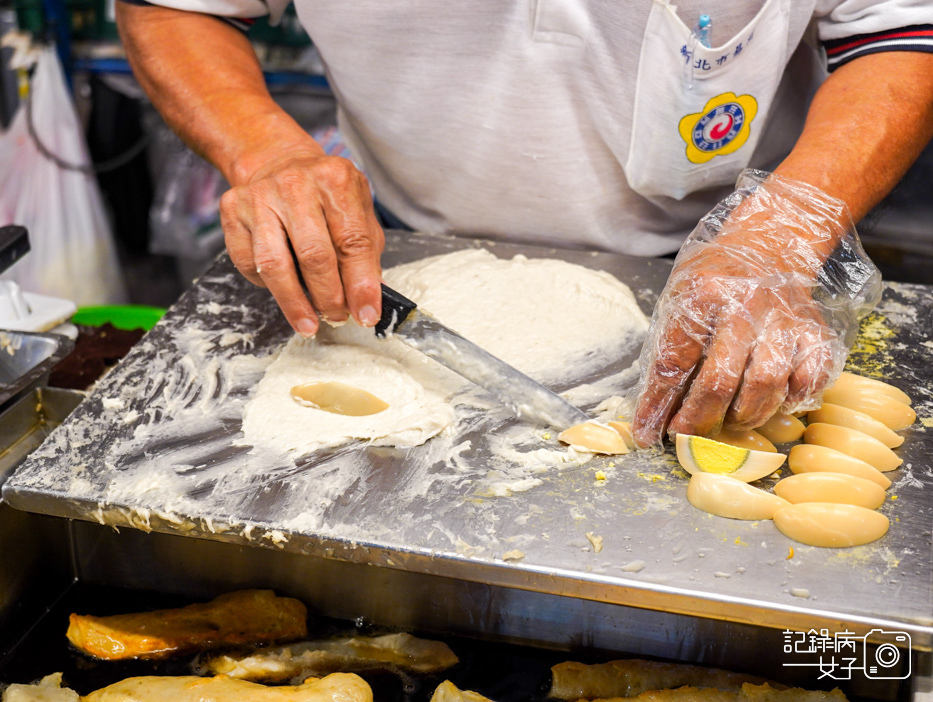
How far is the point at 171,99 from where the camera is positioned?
177cm

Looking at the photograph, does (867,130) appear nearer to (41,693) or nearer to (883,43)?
(883,43)

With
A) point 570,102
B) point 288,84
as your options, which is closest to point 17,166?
point 288,84

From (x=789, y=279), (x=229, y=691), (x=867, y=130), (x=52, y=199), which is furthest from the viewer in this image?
(x=52, y=199)

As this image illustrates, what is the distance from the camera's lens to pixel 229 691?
116cm

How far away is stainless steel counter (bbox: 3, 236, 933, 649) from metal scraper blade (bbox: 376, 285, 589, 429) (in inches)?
1.8

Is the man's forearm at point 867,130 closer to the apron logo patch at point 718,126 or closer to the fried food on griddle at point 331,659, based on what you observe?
the apron logo patch at point 718,126

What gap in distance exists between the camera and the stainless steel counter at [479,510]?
104 cm

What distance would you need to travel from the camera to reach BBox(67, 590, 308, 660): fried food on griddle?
1281 mm

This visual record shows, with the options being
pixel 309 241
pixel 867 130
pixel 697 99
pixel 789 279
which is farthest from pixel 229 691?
pixel 867 130

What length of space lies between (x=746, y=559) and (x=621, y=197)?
97cm

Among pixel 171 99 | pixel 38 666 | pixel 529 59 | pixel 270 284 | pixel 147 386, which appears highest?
pixel 529 59

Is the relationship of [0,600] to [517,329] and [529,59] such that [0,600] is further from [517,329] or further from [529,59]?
[529,59]

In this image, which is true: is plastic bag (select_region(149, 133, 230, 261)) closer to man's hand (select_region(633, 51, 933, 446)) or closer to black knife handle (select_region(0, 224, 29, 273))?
black knife handle (select_region(0, 224, 29, 273))

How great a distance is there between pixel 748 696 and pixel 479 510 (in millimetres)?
482
